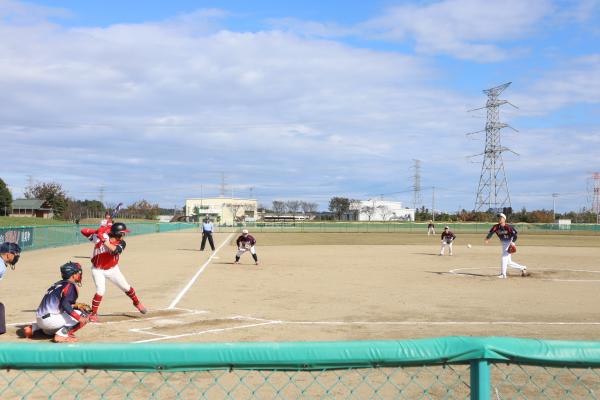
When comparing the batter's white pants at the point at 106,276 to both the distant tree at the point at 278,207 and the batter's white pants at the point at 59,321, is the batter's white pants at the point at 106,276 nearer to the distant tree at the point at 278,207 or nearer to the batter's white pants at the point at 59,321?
the batter's white pants at the point at 59,321

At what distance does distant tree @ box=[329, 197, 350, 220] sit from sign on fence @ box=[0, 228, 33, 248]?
128 meters

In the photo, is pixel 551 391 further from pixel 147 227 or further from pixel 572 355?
pixel 147 227

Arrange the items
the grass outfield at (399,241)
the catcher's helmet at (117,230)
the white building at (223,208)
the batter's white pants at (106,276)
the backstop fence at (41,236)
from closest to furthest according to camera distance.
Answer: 1. the batter's white pants at (106,276)
2. the catcher's helmet at (117,230)
3. the backstop fence at (41,236)
4. the grass outfield at (399,241)
5. the white building at (223,208)

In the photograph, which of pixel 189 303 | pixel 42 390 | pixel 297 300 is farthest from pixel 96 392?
pixel 297 300

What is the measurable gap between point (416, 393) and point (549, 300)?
865 cm

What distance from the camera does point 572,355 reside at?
120 inches

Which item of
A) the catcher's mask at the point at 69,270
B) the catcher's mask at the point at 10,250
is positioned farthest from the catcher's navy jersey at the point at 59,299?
the catcher's mask at the point at 10,250

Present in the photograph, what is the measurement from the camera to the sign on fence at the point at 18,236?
26906 millimetres

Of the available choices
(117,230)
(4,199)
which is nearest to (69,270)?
(117,230)

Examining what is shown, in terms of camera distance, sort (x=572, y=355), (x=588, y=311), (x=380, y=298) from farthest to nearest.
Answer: (x=380, y=298)
(x=588, y=311)
(x=572, y=355)

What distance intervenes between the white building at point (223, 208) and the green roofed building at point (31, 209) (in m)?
54.3

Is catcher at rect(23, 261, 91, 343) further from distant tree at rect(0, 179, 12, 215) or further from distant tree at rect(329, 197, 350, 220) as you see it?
distant tree at rect(329, 197, 350, 220)

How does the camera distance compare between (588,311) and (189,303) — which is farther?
Answer: (189,303)

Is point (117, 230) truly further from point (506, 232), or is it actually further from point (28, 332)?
point (506, 232)
